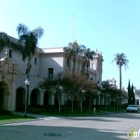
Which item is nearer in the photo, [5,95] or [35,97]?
[5,95]

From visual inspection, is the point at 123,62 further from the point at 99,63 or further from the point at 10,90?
the point at 10,90

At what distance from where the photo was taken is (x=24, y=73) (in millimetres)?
39906

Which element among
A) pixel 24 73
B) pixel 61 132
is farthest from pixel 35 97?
pixel 61 132

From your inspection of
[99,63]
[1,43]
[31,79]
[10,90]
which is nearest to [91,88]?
[31,79]

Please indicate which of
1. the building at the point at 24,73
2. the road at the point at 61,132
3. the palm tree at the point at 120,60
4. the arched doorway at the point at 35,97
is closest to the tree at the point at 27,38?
the building at the point at 24,73

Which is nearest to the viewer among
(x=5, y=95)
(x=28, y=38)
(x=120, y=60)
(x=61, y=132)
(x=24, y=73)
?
(x=61, y=132)

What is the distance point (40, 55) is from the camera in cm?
5300

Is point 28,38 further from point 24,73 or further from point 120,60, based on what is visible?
point 120,60

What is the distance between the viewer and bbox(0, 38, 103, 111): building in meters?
33.7

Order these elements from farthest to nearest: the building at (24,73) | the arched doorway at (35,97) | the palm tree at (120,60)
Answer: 1. the palm tree at (120,60)
2. the arched doorway at (35,97)
3. the building at (24,73)

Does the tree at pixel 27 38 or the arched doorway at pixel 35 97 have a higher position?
the tree at pixel 27 38

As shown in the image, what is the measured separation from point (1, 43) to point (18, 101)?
638 inches

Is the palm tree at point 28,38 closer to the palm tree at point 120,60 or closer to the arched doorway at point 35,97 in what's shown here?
the arched doorway at point 35,97

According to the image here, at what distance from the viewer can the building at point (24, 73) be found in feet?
111
